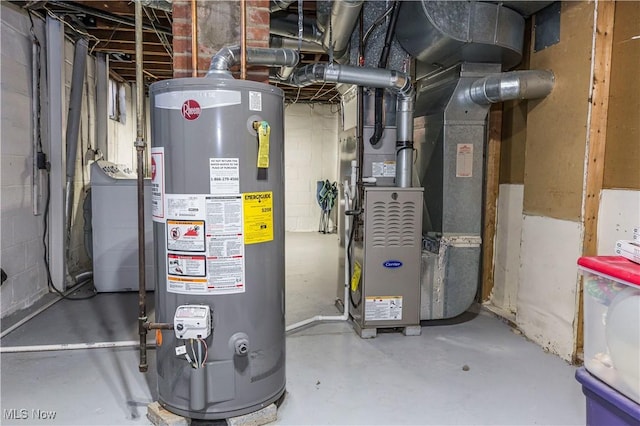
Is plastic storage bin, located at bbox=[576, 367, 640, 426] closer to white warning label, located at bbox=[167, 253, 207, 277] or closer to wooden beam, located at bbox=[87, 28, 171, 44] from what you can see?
white warning label, located at bbox=[167, 253, 207, 277]

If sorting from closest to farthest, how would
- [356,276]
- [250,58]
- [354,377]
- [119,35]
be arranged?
[250,58] → [354,377] → [356,276] → [119,35]

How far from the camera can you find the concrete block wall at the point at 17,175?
→ 300cm

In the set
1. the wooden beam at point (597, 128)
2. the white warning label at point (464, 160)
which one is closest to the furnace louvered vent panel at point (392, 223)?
the white warning label at point (464, 160)

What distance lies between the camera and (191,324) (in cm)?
158

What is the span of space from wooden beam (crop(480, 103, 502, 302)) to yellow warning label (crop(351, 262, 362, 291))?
1.32 meters

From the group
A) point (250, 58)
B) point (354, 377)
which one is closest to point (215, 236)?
point (250, 58)

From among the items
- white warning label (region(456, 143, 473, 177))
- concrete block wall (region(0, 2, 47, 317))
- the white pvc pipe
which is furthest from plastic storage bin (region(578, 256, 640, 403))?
concrete block wall (region(0, 2, 47, 317))

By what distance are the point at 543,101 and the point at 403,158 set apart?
101 cm

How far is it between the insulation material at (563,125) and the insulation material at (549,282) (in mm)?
103

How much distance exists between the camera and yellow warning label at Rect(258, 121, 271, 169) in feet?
5.41

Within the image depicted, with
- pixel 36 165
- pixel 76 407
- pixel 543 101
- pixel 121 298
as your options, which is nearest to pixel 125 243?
pixel 121 298

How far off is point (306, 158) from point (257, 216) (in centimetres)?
639

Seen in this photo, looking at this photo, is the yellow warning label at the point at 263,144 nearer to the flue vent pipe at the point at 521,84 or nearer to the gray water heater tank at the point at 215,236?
the gray water heater tank at the point at 215,236

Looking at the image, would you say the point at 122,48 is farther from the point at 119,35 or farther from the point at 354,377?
the point at 354,377
